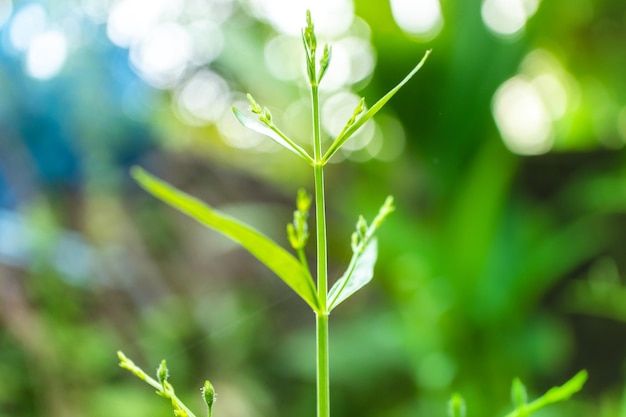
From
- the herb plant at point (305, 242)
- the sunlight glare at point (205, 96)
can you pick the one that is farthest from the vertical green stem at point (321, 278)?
the sunlight glare at point (205, 96)

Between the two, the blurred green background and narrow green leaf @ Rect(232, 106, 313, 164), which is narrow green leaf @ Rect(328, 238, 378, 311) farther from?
the blurred green background

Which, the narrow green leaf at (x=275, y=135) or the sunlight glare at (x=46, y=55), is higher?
the sunlight glare at (x=46, y=55)

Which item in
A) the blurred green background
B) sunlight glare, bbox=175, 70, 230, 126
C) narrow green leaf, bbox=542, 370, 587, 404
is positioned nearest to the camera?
narrow green leaf, bbox=542, 370, 587, 404

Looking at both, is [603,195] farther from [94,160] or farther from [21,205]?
[21,205]

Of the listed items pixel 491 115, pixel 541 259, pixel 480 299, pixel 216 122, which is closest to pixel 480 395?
pixel 480 299

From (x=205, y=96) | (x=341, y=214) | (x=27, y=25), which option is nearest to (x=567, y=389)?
(x=27, y=25)

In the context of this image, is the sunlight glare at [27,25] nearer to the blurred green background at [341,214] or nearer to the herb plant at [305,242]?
the blurred green background at [341,214]

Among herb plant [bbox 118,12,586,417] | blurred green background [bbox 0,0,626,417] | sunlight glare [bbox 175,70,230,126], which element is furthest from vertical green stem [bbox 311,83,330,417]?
sunlight glare [bbox 175,70,230,126]

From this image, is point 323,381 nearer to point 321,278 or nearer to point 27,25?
point 321,278
